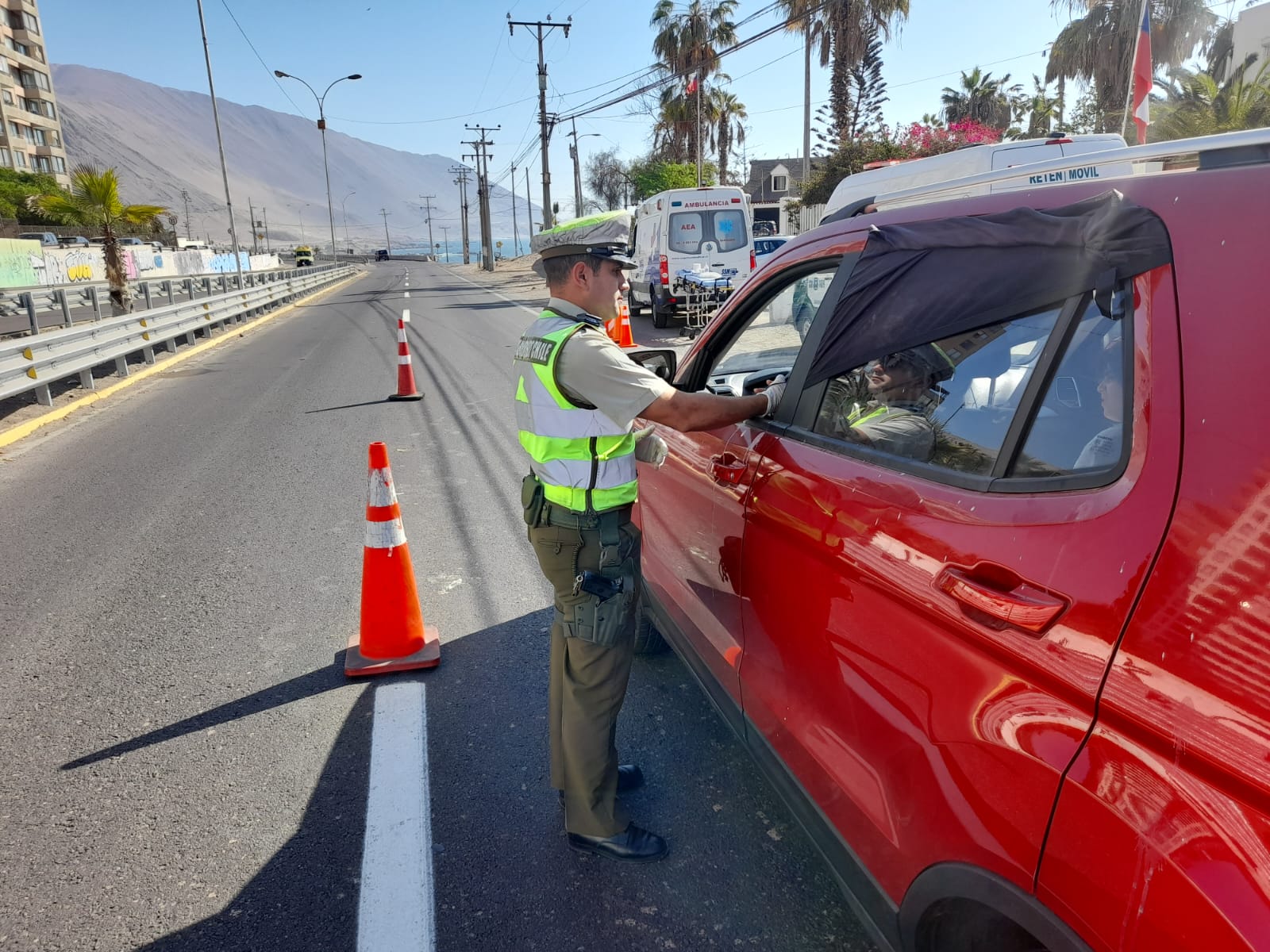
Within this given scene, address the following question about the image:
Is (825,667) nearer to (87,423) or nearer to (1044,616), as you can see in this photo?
(1044,616)

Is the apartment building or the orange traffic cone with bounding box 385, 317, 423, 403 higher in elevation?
the apartment building

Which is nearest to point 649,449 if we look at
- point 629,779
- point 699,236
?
point 629,779

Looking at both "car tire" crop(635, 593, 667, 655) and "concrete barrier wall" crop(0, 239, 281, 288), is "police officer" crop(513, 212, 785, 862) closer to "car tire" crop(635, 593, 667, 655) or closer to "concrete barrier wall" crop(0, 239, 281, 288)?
"car tire" crop(635, 593, 667, 655)

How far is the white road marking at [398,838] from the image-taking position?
223 centimetres

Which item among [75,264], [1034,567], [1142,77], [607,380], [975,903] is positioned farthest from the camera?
[75,264]

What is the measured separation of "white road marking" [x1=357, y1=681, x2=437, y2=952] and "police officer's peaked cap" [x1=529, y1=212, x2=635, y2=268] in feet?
6.09

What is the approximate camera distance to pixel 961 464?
167 centimetres

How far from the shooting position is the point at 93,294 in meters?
12.0

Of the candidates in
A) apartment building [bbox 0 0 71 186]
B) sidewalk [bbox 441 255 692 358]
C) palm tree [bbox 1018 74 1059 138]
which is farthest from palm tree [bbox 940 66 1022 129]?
apartment building [bbox 0 0 71 186]

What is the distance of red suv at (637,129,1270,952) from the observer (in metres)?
1.08

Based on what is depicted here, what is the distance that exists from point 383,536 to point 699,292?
1337 cm

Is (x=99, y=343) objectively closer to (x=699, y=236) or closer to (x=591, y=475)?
(x=699, y=236)

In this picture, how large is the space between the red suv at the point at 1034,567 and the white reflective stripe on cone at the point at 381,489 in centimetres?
187

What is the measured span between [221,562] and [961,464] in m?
4.48
